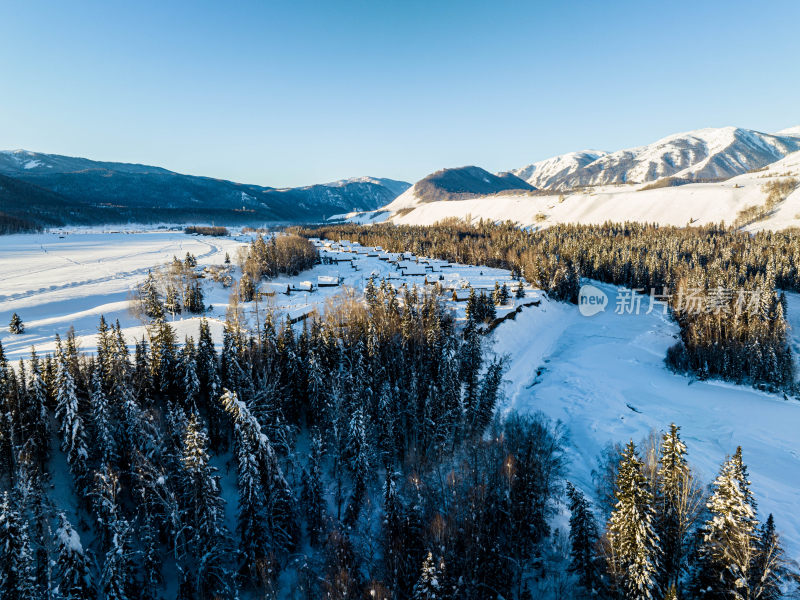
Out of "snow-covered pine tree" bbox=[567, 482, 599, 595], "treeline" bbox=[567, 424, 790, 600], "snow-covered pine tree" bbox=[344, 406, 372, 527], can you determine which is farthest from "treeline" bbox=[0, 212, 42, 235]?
"treeline" bbox=[567, 424, 790, 600]

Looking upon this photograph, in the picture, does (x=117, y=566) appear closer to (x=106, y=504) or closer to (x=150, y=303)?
(x=106, y=504)

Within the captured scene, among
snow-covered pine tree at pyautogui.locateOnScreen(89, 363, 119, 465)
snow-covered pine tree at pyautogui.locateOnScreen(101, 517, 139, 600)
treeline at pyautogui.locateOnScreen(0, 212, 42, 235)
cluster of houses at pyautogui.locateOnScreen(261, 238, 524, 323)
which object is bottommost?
snow-covered pine tree at pyautogui.locateOnScreen(101, 517, 139, 600)

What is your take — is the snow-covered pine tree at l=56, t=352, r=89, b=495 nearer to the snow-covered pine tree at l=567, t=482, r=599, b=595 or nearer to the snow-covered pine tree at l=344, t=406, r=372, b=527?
the snow-covered pine tree at l=344, t=406, r=372, b=527

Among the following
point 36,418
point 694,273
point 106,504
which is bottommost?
point 106,504

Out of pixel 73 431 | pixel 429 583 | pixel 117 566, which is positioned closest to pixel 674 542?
pixel 429 583

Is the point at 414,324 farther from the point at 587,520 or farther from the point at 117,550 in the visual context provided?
the point at 117,550
